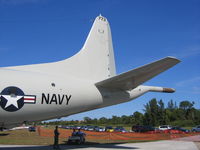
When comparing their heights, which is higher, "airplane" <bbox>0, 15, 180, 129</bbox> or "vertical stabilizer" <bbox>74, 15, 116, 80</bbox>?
"vertical stabilizer" <bbox>74, 15, 116, 80</bbox>

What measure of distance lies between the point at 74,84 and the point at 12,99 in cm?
301

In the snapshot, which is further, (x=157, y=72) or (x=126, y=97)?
(x=126, y=97)

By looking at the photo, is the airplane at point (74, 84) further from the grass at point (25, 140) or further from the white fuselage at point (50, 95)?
the grass at point (25, 140)

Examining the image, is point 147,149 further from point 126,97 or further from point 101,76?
point 101,76

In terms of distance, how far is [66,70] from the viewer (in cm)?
1259

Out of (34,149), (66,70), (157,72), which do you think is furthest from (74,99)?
(34,149)

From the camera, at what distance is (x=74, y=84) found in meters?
11.8

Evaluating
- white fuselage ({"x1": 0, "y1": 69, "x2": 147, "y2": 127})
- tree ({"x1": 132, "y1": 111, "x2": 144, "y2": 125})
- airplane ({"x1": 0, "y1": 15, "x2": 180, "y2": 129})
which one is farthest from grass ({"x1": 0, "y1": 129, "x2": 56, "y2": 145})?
tree ({"x1": 132, "y1": 111, "x2": 144, "y2": 125})

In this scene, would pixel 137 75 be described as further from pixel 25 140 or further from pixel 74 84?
pixel 25 140

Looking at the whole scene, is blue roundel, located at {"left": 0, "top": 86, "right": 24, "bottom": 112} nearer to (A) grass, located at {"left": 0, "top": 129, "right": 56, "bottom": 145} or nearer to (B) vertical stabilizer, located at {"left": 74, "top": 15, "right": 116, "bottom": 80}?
(B) vertical stabilizer, located at {"left": 74, "top": 15, "right": 116, "bottom": 80}

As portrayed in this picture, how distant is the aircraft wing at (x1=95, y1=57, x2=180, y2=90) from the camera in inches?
414

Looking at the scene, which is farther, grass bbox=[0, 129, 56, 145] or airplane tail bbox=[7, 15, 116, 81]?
grass bbox=[0, 129, 56, 145]

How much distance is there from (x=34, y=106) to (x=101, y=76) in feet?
16.0

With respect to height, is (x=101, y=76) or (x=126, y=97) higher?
(x=101, y=76)
